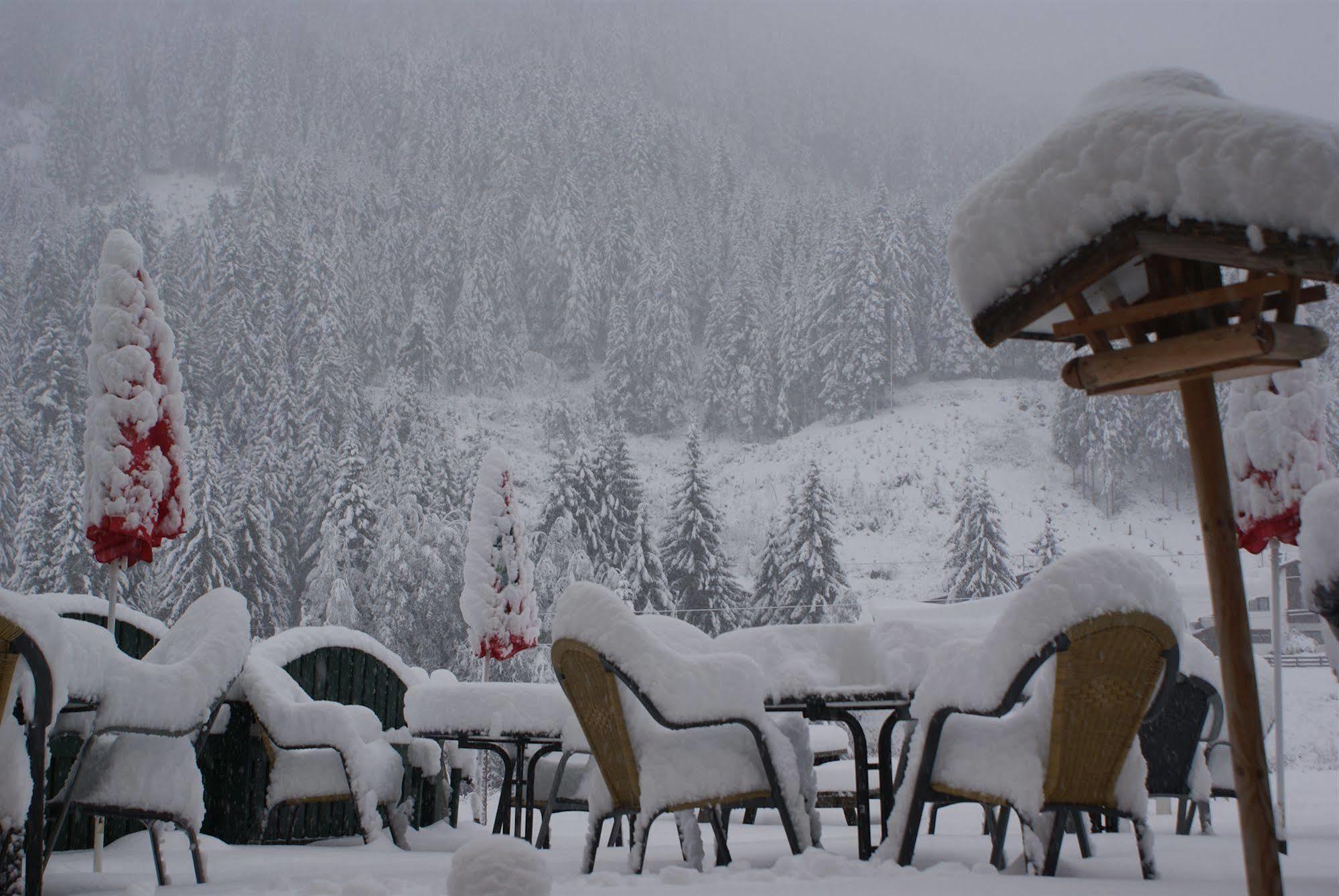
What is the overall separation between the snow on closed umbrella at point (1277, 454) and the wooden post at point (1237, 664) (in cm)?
228

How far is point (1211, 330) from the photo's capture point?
125cm

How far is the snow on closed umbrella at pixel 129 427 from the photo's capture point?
3564 millimetres

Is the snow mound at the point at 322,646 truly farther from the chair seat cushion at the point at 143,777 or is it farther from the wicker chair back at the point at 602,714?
the wicker chair back at the point at 602,714

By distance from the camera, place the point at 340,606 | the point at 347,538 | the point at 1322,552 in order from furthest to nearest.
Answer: the point at 347,538
the point at 340,606
the point at 1322,552

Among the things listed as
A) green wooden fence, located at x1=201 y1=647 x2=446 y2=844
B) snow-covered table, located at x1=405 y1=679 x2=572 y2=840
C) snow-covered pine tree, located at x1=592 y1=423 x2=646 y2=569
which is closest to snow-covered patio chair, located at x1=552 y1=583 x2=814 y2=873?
snow-covered table, located at x1=405 y1=679 x2=572 y2=840

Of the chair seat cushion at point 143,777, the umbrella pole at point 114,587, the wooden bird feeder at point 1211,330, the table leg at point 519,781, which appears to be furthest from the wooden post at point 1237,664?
the umbrella pole at point 114,587

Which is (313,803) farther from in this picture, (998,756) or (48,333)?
(48,333)

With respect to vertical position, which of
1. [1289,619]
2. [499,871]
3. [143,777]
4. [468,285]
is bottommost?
[1289,619]

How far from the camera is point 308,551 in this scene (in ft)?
85.6

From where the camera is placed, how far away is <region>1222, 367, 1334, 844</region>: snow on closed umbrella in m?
3.23

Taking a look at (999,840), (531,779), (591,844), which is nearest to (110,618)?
(531,779)

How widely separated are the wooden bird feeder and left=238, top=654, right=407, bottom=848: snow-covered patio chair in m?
3.25

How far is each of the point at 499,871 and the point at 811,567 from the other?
21393 millimetres

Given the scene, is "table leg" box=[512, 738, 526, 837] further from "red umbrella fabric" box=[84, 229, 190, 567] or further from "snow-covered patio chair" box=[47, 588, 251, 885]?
"red umbrella fabric" box=[84, 229, 190, 567]
